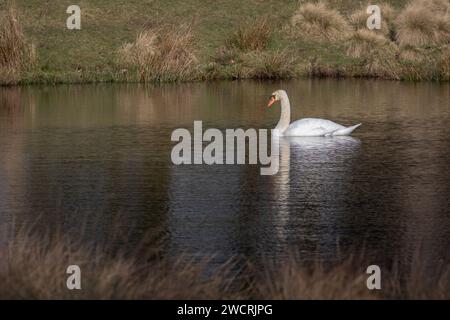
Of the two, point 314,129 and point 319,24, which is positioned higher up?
point 319,24

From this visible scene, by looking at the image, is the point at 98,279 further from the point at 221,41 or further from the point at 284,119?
the point at 221,41

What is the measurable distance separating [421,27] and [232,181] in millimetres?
20853

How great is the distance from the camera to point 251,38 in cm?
3322

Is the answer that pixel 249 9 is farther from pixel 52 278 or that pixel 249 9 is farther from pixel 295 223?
pixel 52 278

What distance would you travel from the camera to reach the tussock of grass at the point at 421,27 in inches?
1347

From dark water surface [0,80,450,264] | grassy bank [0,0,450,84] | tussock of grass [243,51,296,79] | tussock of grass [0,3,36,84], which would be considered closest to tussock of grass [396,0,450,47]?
grassy bank [0,0,450,84]

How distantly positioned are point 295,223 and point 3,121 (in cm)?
1102

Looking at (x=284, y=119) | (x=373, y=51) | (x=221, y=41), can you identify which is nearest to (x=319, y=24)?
(x=373, y=51)

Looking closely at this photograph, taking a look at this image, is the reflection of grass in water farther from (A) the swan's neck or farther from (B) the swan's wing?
(A) the swan's neck

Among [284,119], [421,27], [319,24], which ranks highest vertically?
[319,24]

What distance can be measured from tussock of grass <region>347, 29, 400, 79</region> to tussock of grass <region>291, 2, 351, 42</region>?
0.93m

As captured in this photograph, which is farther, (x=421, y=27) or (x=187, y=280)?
(x=421, y=27)

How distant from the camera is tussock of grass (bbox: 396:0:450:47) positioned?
3422cm

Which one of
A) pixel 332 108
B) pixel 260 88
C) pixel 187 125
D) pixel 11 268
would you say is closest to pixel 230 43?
pixel 260 88
